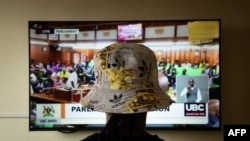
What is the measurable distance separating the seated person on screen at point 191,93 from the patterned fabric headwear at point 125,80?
1666 millimetres

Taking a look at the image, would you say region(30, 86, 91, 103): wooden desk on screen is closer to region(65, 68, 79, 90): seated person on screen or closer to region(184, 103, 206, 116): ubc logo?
region(65, 68, 79, 90): seated person on screen

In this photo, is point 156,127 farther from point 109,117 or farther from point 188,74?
point 109,117

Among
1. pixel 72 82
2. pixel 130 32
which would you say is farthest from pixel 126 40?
pixel 72 82

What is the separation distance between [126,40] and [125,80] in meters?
1.72

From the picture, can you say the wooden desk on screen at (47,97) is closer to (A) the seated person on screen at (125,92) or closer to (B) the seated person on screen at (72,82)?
(B) the seated person on screen at (72,82)

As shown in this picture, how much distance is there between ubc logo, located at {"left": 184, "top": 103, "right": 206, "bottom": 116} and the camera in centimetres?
262

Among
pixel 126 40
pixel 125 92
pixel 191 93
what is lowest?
pixel 191 93

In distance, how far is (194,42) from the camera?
263 centimetres

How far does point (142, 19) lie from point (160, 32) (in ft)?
0.79

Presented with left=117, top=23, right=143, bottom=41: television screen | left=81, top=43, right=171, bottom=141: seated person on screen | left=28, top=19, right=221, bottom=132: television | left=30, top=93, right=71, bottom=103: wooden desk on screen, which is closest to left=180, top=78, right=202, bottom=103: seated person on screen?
left=28, top=19, right=221, bottom=132: television

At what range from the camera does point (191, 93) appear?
2.63 meters

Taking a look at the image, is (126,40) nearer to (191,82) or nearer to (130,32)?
(130,32)

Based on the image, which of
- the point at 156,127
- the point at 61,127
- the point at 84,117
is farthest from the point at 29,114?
the point at 156,127

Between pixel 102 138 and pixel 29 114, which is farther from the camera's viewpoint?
pixel 29 114
